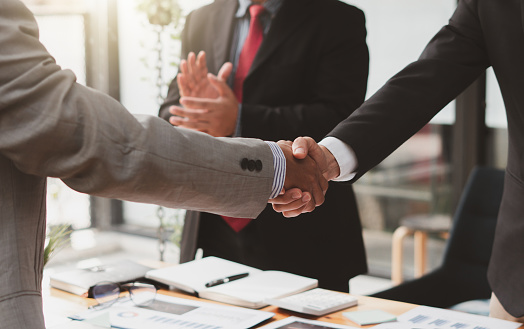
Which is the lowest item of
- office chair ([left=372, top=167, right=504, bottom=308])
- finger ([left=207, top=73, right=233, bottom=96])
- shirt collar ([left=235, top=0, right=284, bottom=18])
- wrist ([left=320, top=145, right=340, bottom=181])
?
office chair ([left=372, top=167, right=504, bottom=308])

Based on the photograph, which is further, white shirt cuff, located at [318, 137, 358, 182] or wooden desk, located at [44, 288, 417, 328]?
white shirt cuff, located at [318, 137, 358, 182]

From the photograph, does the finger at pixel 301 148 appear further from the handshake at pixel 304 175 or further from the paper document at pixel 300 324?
the paper document at pixel 300 324

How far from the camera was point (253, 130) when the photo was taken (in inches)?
82.4

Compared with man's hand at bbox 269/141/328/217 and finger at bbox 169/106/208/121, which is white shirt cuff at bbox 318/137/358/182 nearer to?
man's hand at bbox 269/141/328/217

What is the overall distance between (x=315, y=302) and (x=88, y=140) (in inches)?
29.5

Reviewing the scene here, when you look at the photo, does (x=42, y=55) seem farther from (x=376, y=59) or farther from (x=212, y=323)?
(x=376, y=59)

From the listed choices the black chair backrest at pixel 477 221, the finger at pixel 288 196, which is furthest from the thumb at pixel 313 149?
the black chair backrest at pixel 477 221

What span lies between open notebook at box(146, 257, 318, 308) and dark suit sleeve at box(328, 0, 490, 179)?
36cm

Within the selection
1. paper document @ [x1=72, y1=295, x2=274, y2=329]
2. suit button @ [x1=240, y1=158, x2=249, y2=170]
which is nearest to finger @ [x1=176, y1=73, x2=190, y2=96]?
paper document @ [x1=72, y1=295, x2=274, y2=329]

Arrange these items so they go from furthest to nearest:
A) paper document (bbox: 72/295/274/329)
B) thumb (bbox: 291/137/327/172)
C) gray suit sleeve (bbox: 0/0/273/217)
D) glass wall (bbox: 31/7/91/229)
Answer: glass wall (bbox: 31/7/91/229)
thumb (bbox: 291/137/327/172)
paper document (bbox: 72/295/274/329)
gray suit sleeve (bbox: 0/0/273/217)

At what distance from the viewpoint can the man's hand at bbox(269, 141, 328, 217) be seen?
→ 153 centimetres

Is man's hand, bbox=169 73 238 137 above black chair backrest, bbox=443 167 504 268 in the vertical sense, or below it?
above

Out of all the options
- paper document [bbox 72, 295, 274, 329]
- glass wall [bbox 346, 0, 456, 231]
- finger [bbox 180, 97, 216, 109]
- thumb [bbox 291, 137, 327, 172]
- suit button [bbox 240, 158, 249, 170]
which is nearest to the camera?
suit button [bbox 240, 158, 249, 170]

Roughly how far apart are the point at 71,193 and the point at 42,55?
426 cm
